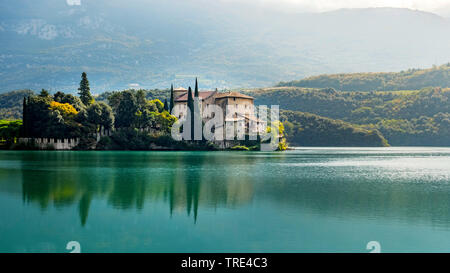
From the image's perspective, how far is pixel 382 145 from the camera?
95.1m

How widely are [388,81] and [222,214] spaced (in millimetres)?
153887

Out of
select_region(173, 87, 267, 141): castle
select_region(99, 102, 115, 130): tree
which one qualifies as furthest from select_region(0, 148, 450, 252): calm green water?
select_region(173, 87, 267, 141): castle

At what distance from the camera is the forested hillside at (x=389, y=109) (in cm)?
10175

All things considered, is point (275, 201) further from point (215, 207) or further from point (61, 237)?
point (61, 237)

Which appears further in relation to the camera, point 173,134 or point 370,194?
point 173,134

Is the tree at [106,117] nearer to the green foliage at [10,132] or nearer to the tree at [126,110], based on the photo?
the tree at [126,110]

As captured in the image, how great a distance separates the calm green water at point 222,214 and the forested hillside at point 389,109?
83.6 metres

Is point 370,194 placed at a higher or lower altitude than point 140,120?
lower

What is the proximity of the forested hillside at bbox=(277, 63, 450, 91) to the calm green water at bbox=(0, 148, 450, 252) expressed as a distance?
13669 cm

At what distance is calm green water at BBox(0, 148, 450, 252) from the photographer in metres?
10.7

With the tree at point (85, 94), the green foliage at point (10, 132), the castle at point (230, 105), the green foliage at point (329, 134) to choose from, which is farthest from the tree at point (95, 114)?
the green foliage at point (329, 134)

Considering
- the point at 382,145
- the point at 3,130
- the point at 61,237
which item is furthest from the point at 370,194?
the point at 382,145

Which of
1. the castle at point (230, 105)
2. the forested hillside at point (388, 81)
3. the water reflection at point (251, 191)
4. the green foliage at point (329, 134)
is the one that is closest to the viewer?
the water reflection at point (251, 191)
